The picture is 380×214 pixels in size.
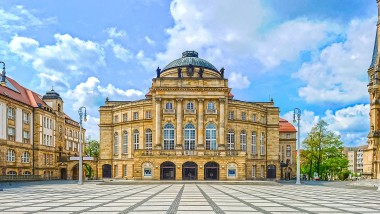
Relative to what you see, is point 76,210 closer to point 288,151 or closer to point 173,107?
point 173,107

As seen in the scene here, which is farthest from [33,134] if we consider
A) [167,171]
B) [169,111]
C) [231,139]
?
[231,139]

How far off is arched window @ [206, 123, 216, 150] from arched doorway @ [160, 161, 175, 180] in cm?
811

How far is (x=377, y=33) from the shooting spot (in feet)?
272

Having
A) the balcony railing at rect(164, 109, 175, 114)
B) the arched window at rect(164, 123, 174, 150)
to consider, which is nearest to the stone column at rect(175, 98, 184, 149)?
the balcony railing at rect(164, 109, 175, 114)

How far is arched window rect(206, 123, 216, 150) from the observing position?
244 feet

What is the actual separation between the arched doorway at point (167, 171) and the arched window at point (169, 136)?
5814mm

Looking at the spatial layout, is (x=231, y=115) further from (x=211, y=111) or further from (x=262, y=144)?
(x=262, y=144)

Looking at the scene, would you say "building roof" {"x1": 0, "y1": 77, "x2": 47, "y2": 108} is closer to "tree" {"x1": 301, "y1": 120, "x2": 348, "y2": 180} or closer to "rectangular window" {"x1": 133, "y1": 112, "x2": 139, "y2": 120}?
"rectangular window" {"x1": 133, "y1": 112, "x2": 139, "y2": 120}

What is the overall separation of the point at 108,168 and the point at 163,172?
747 inches

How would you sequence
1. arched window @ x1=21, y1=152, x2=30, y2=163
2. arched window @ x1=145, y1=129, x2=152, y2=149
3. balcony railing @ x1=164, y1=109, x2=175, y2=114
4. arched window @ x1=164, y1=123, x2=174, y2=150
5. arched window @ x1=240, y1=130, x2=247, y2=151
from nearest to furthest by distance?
arched window @ x1=21, y1=152, x2=30, y2=163
balcony railing @ x1=164, y1=109, x2=175, y2=114
arched window @ x1=164, y1=123, x2=174, y2=150
arched window @ x1=145, y1=129, x2=152, y2=149
arched window @ x1=240, y1=130, x2=247, y2=151

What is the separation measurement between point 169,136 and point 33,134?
2352 centimetres

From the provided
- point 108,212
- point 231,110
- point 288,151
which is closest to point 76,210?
point 108,212

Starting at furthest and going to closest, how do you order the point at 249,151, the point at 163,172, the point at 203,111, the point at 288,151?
the point at 288,151 → the point at 249,151 → the point at 203,111 → the point at 163,172

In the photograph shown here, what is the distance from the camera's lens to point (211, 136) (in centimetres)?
7475
